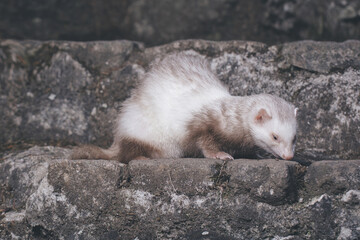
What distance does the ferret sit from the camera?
4.21 meters

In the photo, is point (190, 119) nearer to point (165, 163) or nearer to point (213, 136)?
point (213, 136)

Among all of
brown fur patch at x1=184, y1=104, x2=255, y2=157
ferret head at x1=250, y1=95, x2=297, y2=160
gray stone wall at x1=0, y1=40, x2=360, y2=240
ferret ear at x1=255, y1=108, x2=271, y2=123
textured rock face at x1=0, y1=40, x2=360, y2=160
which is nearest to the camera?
gray stone wall at x1=0, y1=40, x2=360, y2=240

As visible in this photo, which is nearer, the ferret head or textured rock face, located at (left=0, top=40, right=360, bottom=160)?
the ferret head

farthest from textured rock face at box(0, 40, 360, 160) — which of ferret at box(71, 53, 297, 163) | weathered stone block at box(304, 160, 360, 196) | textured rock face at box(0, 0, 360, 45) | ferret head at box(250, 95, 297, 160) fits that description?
weathered stone block at box(304, 160, 360, 196)

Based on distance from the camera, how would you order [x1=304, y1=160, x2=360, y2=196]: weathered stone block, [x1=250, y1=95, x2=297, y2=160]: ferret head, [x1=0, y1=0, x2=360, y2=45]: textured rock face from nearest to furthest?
[x1=304, y1=160, x2=360, y2=196]: weathered stone block < [x1=250, y1=95, x2=297, y2=160]: ferret head < [x1=0, y1=0, x2=360, y2=45]: textured rock face

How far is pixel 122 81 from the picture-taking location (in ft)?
16.8

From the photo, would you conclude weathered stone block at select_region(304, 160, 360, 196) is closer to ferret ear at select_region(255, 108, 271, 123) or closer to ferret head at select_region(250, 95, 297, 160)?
ferret head at select_region(250, 95, 297, 160)

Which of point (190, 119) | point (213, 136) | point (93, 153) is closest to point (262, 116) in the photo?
point (213, 136)

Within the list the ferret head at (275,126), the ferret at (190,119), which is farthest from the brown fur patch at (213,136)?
the ferret head at (275,126)

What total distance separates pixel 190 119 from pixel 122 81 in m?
1.02

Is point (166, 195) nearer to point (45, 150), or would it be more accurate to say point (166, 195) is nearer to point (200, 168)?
point (200, 168)

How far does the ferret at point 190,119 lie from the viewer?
4211 millimetres

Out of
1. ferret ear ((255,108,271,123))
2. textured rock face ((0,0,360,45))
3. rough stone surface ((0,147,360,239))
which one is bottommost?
rough stone surface ((0,147,360,239))

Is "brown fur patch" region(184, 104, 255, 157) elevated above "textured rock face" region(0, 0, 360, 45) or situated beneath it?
situated beneath
